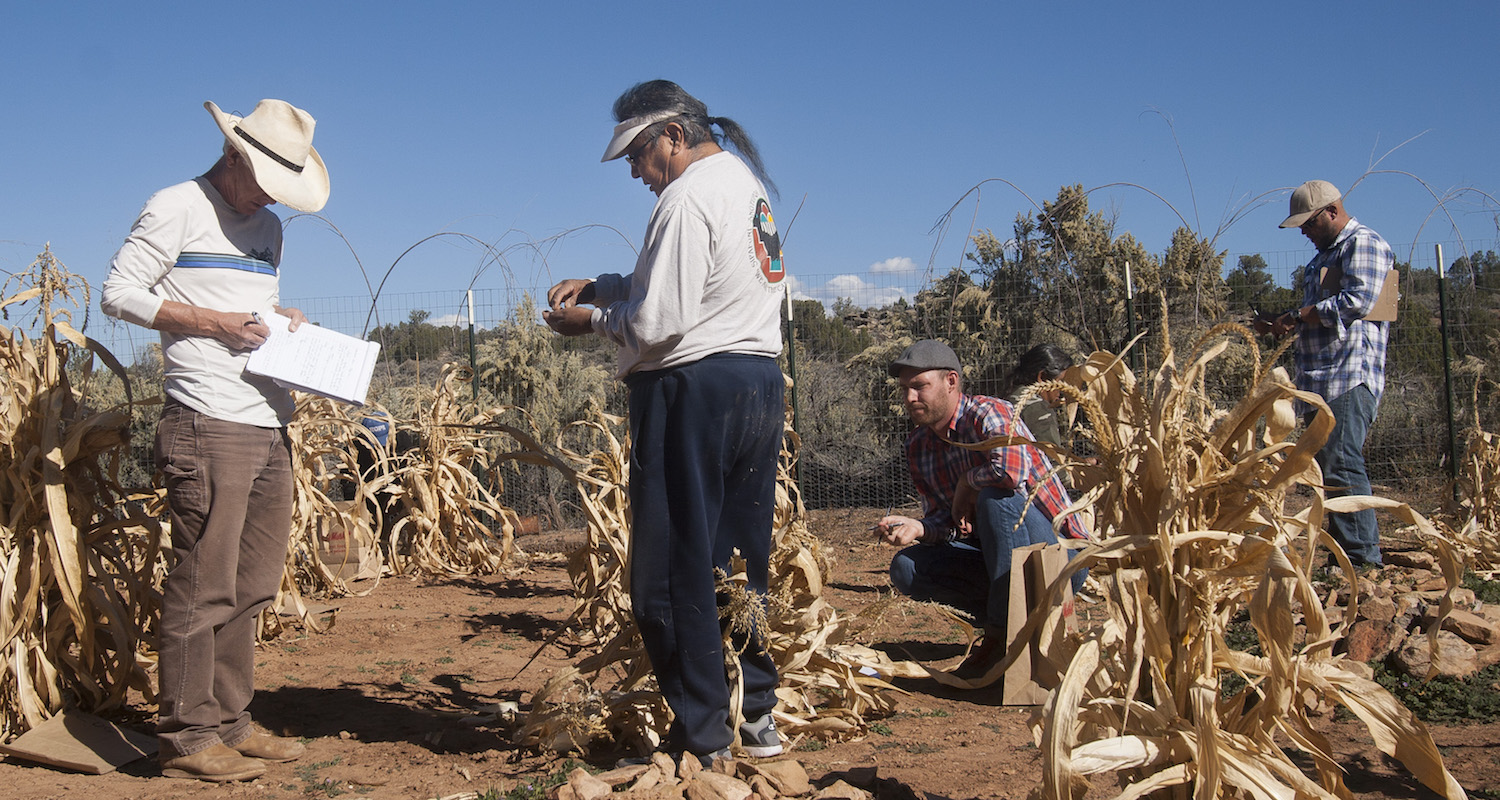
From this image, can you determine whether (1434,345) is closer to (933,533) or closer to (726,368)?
(933,533)

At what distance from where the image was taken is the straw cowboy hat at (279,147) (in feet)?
9.05

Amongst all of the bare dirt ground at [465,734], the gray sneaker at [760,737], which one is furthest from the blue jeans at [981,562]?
the gray sneaker at [760,737]

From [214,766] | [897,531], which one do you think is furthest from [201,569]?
[897,531]

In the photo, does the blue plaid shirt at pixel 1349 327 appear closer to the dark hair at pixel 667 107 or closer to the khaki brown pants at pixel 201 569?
the dark hair at pixel 667 107

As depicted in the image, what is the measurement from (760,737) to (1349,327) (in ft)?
Answer: 11.8

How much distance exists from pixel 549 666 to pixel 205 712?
1.43 m

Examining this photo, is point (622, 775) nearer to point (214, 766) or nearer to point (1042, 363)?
point (214, 766)

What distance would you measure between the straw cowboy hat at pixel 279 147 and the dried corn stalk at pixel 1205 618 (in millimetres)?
2232

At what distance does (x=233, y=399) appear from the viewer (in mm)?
2727

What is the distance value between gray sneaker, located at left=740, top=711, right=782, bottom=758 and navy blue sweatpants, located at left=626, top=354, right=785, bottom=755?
172 millimetres

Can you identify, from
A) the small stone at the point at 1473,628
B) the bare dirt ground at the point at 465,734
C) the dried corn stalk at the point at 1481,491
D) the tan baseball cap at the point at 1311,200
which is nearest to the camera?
the bare dirt ground at the point at 465,734

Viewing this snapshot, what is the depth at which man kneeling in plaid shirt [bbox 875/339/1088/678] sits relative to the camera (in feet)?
11.3

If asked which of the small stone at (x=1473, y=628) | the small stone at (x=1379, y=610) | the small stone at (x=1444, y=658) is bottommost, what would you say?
the small stone at (x=1444, y=658)

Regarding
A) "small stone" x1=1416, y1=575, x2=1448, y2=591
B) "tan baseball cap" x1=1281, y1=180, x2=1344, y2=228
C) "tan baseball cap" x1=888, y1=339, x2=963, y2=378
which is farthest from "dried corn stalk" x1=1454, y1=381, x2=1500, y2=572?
"tan baseball cap" x1=888, y1=339, x2=963, y2=378
